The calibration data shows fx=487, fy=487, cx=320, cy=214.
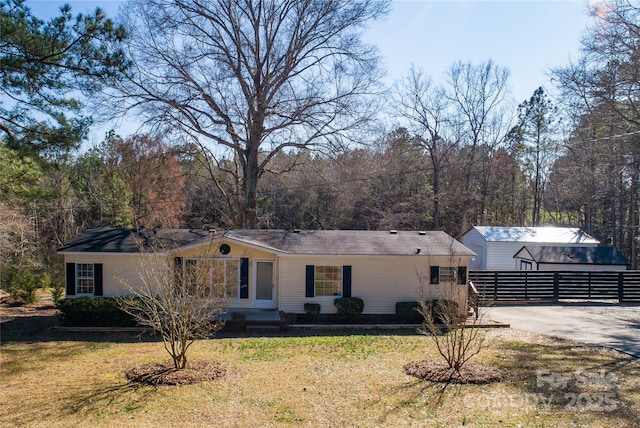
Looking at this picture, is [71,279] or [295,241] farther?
[295,241]

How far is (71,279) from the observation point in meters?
17.2

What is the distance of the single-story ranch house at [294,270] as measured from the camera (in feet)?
56.6

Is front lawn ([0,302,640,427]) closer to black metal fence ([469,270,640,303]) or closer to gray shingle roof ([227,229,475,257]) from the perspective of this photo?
gray shingle roof ([227,229,475,257])

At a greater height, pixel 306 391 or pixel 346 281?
pixel 346 281

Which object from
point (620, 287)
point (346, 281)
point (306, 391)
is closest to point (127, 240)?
point (346, 281)

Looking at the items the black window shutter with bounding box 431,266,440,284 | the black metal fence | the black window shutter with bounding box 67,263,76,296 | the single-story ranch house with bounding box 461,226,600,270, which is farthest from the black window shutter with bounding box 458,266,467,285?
the black window shutter with bounding box 67,263,76,296

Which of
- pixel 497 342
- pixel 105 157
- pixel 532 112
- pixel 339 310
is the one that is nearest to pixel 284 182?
pixel 105 157

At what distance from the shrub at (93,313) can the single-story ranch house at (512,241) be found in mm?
20166

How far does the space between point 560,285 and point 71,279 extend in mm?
Result: 20889

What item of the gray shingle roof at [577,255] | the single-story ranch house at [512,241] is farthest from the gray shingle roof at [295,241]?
the single-story ranch house at [512,241]

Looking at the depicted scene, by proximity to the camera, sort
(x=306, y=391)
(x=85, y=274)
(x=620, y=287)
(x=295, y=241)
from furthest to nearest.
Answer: (x=620, y=287)
(x=295, y=241)
(x=85, y=274)
(x=306, y=391)

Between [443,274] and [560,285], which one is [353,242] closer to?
[443,274]

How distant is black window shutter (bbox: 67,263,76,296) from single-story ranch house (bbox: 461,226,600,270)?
2110cm

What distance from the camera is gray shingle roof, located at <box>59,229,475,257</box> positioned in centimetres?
1731
